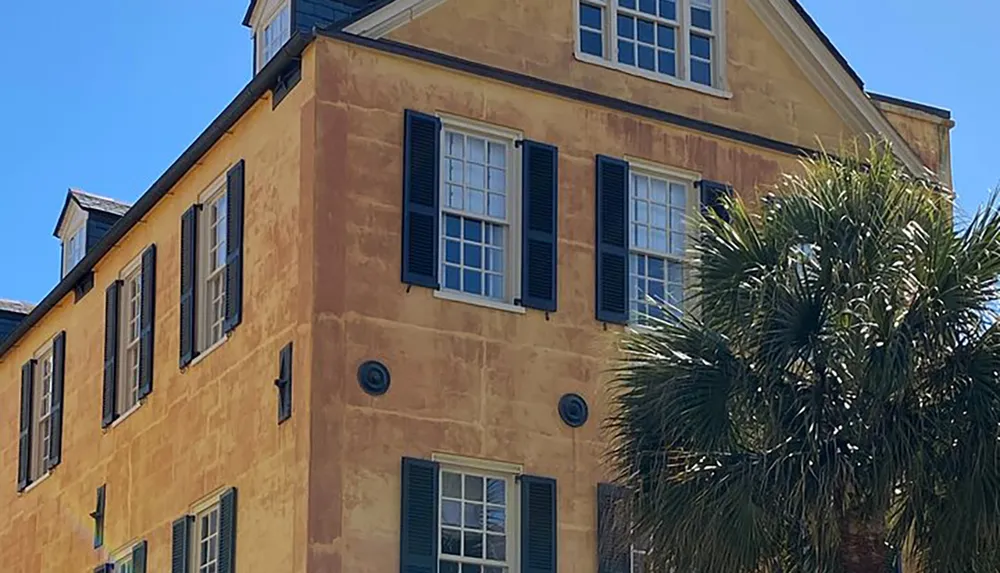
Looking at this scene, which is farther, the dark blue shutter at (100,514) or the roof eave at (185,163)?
the dark blue shutter at (100,514)

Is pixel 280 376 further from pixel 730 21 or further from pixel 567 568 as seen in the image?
pixel 730 21

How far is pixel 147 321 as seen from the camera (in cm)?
2552

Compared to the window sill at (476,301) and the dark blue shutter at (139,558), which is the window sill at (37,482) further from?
the window sill at (476,301)

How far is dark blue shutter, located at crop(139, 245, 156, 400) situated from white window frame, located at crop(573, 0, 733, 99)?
20.3ft

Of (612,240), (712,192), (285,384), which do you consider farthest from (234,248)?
(712,192)

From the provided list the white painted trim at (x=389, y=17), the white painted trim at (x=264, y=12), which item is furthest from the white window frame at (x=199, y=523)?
the white painted trim at (x=264, y=12)

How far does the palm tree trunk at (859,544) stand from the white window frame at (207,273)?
29.6 feet

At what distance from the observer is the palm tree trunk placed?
16594mm

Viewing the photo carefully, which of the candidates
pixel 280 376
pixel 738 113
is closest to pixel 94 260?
pixel 280 376

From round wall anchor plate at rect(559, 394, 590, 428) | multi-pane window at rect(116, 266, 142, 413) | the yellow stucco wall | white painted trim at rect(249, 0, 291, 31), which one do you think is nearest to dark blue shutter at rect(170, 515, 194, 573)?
the yellow stucco wall

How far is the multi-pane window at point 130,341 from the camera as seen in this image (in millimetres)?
25938

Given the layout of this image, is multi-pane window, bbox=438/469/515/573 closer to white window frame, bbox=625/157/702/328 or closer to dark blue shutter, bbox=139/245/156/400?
white window frame, bbox=625/157/702/328

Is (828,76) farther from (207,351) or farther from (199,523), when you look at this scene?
(199,523)

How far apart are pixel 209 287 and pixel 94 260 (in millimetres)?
4547
